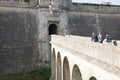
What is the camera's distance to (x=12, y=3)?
71.1 ft

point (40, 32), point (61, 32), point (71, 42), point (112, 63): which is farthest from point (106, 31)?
point (112, 63)

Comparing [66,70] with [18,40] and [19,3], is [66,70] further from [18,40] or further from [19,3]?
[19,3]

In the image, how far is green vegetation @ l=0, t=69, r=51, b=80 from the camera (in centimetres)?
1978

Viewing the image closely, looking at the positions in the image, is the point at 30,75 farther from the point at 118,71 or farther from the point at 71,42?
the point at 118,71

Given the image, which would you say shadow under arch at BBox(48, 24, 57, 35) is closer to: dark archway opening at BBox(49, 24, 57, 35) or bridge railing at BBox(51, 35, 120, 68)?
dark archway opening at BBox(49, 24, 57, 35)

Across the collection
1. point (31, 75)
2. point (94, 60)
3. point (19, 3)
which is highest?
point (19, 3)

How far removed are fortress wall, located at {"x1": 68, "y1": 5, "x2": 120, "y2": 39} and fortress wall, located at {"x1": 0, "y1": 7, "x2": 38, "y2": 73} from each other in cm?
400

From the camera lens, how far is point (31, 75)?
2025 centimetres

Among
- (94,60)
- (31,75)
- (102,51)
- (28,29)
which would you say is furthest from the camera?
(28,29)

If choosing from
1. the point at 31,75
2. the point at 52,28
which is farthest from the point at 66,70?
the point at 52,28

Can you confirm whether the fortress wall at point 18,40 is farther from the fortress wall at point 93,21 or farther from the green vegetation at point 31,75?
the fortress wall at point 93,21

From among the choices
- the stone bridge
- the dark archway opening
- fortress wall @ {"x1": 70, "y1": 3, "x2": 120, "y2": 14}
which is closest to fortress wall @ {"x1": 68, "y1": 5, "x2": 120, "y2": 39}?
fortress wall @ {"x1": 70, "y1": 3, "x2": 120, "y2": 14}

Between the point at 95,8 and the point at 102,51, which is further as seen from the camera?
the point at 95,8

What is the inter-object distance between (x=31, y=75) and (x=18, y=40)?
3.51 metres
